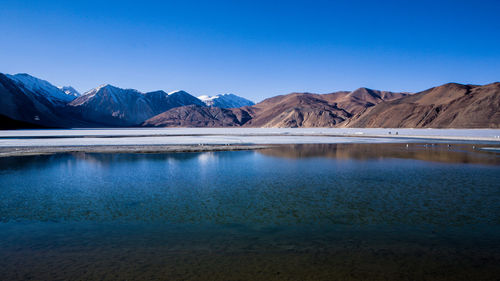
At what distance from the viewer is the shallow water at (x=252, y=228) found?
6246mm

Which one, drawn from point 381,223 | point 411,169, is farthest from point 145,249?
point 411,169

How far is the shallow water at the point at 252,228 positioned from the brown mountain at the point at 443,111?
79.4 metres

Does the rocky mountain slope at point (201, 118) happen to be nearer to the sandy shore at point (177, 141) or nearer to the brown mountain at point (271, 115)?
the brown mountain at point (271, 115)

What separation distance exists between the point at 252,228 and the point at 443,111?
329 feet

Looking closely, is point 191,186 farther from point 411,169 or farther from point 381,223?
point 411,169

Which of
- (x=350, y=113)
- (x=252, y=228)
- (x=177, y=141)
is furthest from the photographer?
(x=350, y=113)

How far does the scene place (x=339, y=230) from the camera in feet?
27.1

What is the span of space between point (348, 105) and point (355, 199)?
555ft

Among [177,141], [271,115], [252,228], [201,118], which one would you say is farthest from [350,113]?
[252,228]

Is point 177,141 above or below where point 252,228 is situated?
above

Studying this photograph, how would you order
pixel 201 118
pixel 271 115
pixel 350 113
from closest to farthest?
pixel 350 113 → pixel 271 115 → pixel 201 118

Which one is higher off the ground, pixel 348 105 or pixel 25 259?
pixel 348 105

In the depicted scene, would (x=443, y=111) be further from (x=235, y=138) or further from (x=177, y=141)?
(x=177, y=141)

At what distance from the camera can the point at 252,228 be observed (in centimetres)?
846
